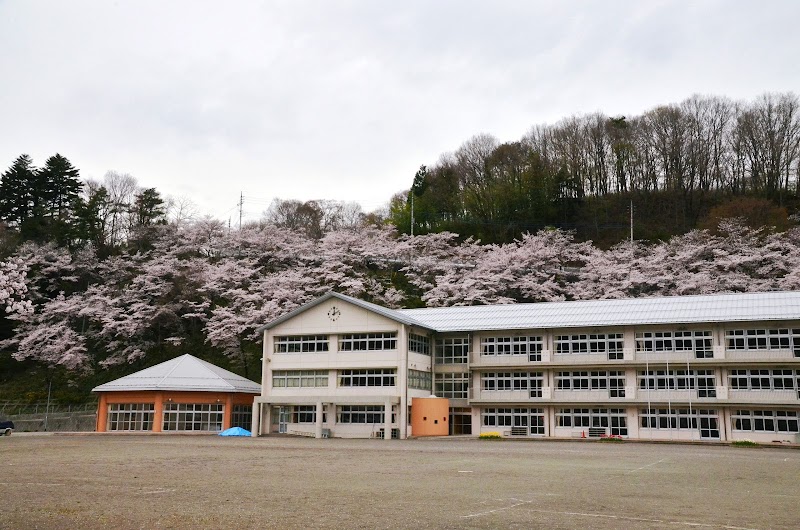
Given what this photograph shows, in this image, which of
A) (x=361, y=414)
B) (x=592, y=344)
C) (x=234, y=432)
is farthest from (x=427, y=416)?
(x=234, y=432)

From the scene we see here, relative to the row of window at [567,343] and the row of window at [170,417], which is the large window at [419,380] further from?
the row of window at [170,417]

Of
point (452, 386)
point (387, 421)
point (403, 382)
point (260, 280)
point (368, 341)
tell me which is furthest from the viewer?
point (260, 280)

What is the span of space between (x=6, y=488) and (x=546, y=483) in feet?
29.5

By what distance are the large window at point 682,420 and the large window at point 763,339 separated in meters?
3.19

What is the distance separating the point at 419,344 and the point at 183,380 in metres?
12.0

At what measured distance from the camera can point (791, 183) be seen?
57.0 meters

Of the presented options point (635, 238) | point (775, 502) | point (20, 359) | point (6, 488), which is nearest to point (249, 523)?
point (6, 488)

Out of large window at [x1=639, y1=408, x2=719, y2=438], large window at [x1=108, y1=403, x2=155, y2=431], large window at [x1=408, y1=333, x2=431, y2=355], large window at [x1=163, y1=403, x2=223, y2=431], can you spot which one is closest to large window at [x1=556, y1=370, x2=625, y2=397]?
large window at [x1=639, y1=408, x2=719, y2=438]

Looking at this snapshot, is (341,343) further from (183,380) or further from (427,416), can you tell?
(183,380)

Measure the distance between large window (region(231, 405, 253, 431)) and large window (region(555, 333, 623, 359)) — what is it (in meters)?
16.7

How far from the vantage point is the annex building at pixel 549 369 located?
1291 inches

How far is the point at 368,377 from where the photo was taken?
120 feet

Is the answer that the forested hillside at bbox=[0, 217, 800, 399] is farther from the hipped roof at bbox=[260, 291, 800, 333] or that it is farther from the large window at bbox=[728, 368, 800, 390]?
the large window at bbox=[728, 368, 800, 390]

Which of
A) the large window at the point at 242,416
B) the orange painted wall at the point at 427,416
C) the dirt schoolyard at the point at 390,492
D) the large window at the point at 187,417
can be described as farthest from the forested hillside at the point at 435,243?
the dirt schoolyard at the point at 390,492
